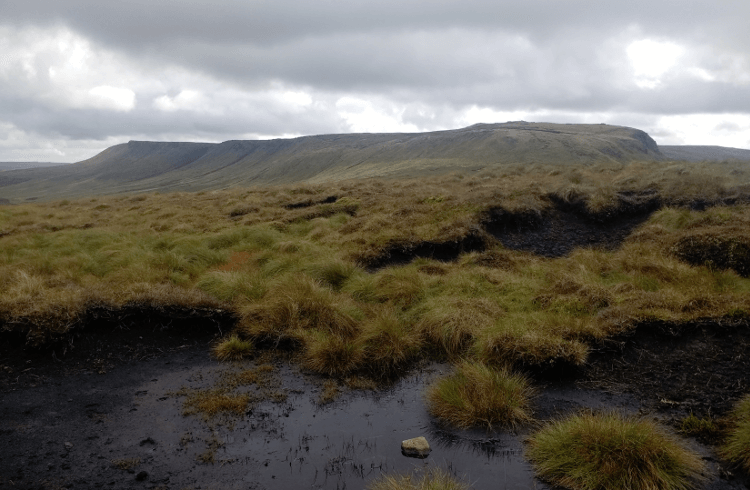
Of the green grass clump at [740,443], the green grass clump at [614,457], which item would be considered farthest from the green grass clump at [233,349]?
the green grass clump at [740,443]

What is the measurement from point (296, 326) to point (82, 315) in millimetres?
5216

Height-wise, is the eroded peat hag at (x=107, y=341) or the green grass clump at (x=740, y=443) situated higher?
the eroded peat hag at (x=107, y=341)

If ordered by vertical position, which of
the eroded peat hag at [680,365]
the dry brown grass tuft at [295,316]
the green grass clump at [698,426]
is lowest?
the green grass clump at [698,426]

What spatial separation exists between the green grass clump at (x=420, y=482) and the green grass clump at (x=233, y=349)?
5227 millimetres

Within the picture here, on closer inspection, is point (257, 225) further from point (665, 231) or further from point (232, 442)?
point (665, 231)

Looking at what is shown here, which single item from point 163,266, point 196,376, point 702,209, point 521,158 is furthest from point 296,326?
point 521,158

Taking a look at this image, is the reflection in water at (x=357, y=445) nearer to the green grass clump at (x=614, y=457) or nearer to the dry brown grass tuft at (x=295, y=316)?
the green grass clump at (x=614, y=457)

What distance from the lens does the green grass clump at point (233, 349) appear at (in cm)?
1041

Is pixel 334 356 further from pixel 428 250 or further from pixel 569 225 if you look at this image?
pixel 569 225

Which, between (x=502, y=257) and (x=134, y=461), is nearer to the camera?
(x=134, y=461)

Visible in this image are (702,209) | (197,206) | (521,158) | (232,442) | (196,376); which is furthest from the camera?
(521,158)

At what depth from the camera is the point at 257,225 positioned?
23031 millimetres

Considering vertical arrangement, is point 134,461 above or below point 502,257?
below

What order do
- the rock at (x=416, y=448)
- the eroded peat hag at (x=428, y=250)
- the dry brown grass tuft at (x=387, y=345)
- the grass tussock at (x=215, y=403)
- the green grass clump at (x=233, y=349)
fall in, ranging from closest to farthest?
the rock at (x=416, y=448) < the grass tussock at (x=215, y=403) < the dry brown grass tuft at (x=387, y=345) < the green grass clump at (x=233, y=349) < the eroded peat hag at (x=428, y=250)
